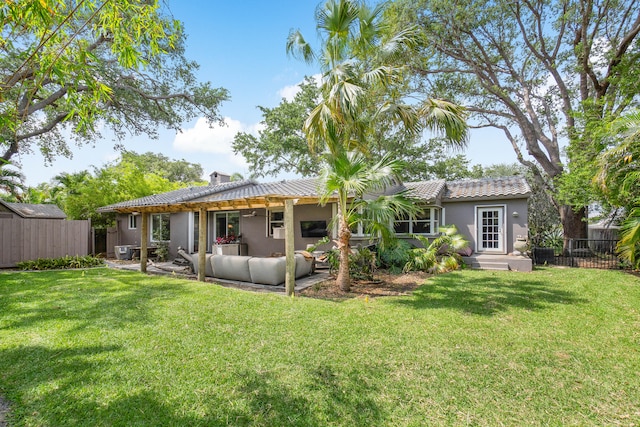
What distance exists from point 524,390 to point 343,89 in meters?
6.14

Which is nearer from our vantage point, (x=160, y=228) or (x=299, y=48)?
(x=299, y=48)

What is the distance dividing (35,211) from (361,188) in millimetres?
20050

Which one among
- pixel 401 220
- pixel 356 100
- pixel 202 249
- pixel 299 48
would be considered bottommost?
pixel 202 249

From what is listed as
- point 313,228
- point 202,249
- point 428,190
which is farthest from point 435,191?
point 202,249

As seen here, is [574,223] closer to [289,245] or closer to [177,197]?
[289,245]

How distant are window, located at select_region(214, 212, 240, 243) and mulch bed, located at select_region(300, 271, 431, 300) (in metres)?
7.10

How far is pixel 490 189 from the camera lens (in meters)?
13.2

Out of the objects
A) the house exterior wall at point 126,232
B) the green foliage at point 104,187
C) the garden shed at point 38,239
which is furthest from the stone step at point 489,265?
the green foliage at point 104,187

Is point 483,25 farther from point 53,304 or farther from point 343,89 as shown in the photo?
point 53,304

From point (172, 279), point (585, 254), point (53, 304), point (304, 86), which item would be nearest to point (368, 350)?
point (53, 304)

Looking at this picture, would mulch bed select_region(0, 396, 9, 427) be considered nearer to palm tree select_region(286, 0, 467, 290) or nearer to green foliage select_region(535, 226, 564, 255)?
palm tree select_region(286, 0, 467, 290)

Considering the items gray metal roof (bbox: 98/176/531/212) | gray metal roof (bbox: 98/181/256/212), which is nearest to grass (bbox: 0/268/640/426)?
gray metal roof (bbox: 98/176/531/212)

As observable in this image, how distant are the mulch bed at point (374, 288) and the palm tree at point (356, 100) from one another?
1.32ft

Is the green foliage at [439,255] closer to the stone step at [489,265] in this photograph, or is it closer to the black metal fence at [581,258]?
the stone step at [489,265]
